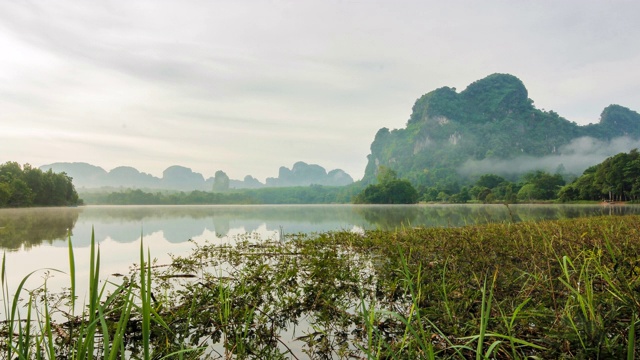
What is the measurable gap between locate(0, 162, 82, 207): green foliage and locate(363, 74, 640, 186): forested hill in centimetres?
9719

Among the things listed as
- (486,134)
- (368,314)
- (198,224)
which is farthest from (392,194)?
(486,134)

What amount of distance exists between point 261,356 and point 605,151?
7679 inches

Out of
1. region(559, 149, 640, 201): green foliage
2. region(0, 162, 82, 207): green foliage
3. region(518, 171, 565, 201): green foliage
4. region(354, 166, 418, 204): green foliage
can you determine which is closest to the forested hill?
region(354, 166, 418, 204): green foliage

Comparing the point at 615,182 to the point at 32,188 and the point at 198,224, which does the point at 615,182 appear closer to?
the point at 198,224

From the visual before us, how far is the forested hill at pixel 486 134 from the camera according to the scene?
132375 millimetres

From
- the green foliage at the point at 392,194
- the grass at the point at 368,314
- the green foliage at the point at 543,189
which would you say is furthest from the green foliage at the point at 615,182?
the grass at the point at 368,314

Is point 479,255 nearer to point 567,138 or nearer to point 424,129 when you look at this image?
point 424,129

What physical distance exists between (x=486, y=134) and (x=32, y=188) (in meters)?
155

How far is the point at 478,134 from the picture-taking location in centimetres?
A: 15238

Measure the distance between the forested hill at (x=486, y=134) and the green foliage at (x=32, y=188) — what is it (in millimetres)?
97189

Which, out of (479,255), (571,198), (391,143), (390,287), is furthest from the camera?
(391,143)

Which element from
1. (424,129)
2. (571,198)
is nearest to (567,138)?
(424,129)

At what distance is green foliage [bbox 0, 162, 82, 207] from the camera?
45.4 metres

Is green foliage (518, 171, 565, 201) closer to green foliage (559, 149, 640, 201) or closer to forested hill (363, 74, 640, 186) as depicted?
green foliage (559, 149, 640, 201)
